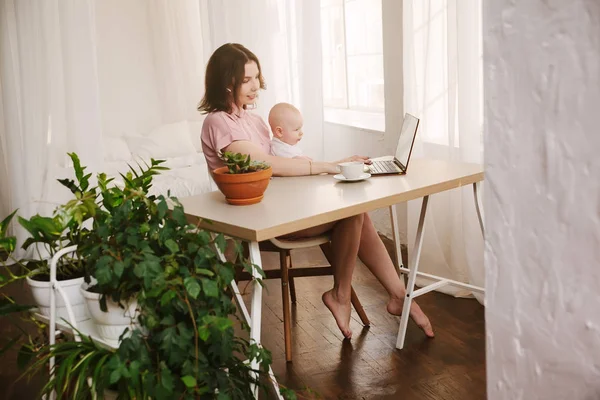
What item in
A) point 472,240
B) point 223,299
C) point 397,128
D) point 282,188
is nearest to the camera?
point 223,299

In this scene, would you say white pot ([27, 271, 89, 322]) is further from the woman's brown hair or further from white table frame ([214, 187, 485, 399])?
the woman's brown hair

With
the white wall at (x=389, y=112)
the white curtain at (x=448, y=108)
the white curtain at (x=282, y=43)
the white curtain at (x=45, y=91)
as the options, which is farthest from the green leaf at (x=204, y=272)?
the white curtain at (x=282, y=43)

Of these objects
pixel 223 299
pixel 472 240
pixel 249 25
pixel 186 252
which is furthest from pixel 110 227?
pixel 249 25

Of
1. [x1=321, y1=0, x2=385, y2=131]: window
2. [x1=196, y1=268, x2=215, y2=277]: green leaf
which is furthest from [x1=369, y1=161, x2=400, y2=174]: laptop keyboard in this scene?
[x1=321, y1=0, x2=385, y2=131]: window

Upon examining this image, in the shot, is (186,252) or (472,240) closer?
(186,252)

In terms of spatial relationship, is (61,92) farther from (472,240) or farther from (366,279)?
(472,240)

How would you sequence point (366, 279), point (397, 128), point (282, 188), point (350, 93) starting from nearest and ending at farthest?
point (282, 188) → point (366, 279) → point (397, 128) → point (350, 93)

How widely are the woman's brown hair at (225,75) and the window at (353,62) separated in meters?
1.81

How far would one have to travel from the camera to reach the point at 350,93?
5.09 meters

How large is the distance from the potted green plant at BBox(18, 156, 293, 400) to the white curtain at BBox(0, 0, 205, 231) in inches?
59.6

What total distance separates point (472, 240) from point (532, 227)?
3.03 m

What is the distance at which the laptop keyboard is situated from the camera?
2811mm

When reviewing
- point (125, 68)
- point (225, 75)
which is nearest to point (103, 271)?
point (225, 75)

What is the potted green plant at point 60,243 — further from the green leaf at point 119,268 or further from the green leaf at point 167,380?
the green leaf at point 167,380
